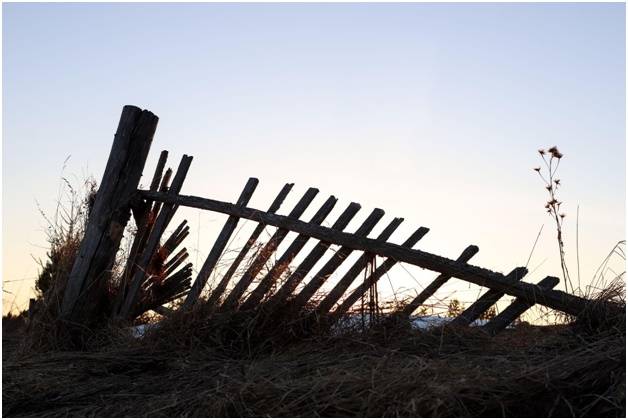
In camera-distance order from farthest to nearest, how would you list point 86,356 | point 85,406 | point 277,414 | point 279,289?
point 279,289, point 86,356, point 85,406, point 277,414

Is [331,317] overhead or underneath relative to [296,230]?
underneath

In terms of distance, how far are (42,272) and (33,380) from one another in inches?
118

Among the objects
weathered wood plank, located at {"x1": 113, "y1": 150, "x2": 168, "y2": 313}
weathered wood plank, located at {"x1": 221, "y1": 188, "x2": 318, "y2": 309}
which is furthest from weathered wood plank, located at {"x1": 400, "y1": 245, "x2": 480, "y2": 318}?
weathered wood plank, located at {"x1": 113, "y1": 150, "x2": 168, "y2": 313}

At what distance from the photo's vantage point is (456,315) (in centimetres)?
449

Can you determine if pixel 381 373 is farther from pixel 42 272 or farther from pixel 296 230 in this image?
pixel 42 272

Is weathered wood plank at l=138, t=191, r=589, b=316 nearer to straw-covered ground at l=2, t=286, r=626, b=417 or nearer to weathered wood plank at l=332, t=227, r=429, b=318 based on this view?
weathered wood plank at l=332, t=227, r=429, b=318

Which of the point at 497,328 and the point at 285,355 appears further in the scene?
the point at 497,328

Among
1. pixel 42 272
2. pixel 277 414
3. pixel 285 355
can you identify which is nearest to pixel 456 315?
pixel 285 355

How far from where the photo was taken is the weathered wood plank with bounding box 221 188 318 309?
4.89m

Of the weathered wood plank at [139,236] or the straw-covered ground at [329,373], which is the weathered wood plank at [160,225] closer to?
the weathered wood plank at [139,236]

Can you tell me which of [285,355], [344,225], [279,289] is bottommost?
[285,355]

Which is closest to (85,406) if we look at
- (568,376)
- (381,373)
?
(381,373)

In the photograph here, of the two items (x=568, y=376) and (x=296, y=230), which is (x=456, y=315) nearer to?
(x=296, y=230)

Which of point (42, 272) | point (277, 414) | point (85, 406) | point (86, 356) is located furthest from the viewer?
point (42, 272)
